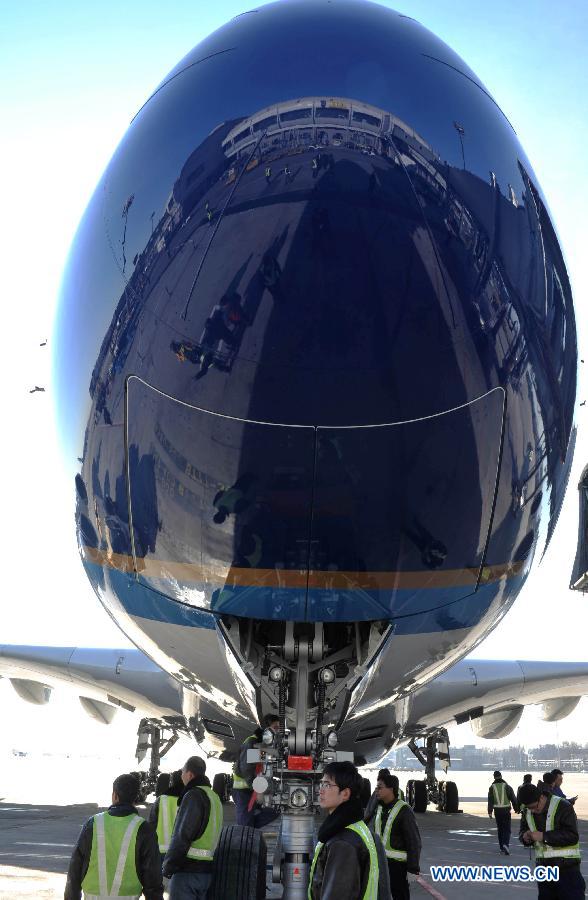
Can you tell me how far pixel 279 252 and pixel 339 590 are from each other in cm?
187

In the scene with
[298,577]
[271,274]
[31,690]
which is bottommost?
[298,577]

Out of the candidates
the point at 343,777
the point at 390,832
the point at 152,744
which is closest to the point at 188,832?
the point at 390,832

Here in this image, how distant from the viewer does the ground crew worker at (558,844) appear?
6.50 meters

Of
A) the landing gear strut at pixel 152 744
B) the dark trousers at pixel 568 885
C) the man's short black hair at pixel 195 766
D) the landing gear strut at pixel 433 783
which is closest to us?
the man's short black hair at pixel 195 766

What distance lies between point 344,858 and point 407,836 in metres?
3.29

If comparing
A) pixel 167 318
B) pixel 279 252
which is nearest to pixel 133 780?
pixel 167 318

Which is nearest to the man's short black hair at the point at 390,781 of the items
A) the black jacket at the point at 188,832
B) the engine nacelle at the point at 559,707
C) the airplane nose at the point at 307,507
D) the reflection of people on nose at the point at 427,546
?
the black jacket at the point at 188,832

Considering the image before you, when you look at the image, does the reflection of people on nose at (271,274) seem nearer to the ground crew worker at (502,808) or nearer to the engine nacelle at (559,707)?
the ground crew worker at (502,808)

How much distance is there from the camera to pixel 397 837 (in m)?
6.40

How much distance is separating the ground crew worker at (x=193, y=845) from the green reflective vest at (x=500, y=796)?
23.7 ft

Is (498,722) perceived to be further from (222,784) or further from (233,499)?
(233,499)

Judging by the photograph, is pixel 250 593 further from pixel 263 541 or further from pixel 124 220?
pixel 124 220

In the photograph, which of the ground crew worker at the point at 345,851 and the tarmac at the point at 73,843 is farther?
the tarmac at the point at 73,843

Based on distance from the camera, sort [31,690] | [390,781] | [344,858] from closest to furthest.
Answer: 1. [344,858]
2. [390,781]
3. [31,690]
